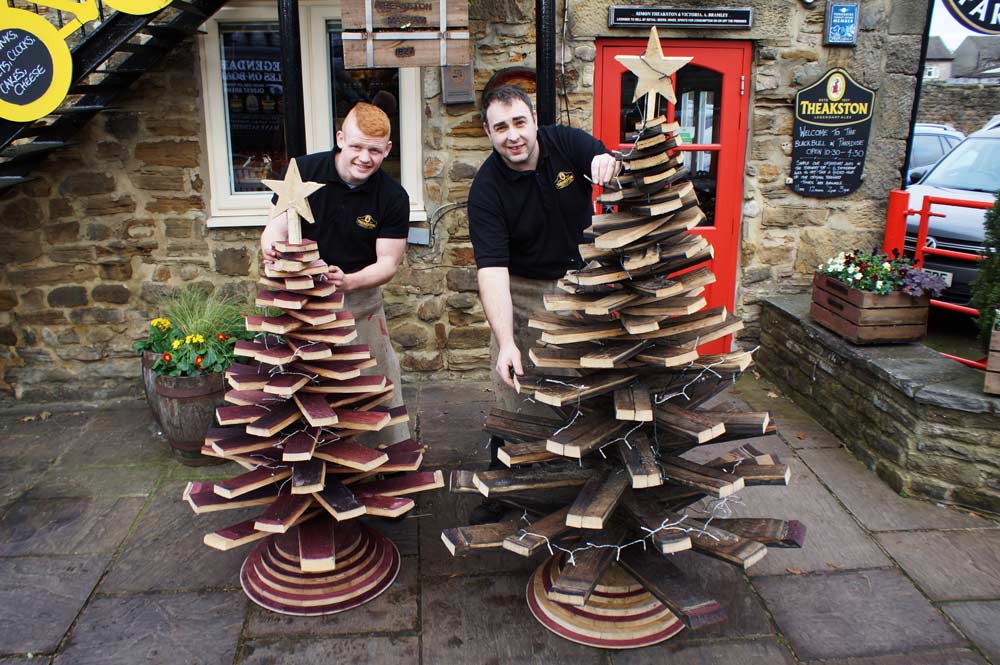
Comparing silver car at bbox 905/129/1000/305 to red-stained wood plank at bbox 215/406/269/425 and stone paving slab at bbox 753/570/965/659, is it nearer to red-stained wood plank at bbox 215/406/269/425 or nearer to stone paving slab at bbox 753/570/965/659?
stone paving slab at bbox 753/570/965/659

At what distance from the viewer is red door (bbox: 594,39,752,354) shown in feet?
18.3

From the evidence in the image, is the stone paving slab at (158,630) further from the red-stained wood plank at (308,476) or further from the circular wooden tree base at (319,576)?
the red-stained wood plank at (308,476)

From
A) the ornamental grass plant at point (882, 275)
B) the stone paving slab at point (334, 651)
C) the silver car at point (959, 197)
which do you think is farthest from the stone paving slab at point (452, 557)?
the silver car at point (959, 197)

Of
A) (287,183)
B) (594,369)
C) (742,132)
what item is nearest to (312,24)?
(287,183)

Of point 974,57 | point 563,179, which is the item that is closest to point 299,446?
point 563,179

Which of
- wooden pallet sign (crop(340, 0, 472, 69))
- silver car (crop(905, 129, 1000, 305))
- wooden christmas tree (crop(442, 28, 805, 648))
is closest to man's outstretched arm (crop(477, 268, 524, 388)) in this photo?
wooden christmas tree (crop(442, 28, 805, 648))

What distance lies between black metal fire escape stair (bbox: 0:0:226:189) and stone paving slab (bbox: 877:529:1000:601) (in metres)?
5.16

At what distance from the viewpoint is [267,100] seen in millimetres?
5570

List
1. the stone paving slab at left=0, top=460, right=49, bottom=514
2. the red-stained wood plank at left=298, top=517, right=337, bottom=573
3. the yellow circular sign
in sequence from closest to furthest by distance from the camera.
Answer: the red-stained wood plank at left=298, top=517, right=337, bottom=573
the stone paving slab at left=0, top=460, right=49, bottom=514
the yellow circular sign

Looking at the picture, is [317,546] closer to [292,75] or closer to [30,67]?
[292,75]

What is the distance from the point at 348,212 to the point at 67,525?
2200 millimetres

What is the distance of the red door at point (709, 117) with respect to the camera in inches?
220

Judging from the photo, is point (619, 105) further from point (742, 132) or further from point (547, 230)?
point (547, 230)

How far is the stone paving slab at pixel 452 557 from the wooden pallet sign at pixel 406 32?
2.54m
